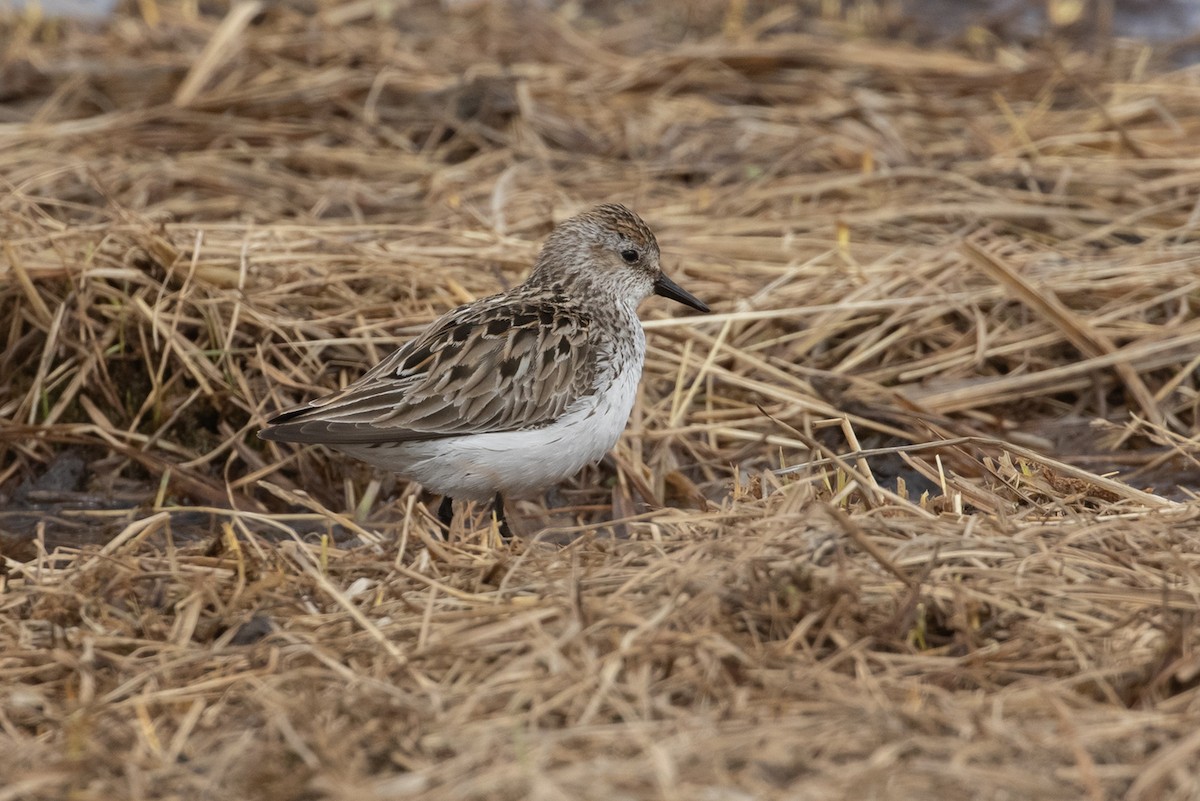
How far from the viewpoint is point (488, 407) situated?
16.4ft

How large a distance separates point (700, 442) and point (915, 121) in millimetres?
3756

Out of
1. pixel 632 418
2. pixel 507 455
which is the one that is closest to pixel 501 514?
pixel 507 455

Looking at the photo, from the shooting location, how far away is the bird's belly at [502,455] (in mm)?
4961

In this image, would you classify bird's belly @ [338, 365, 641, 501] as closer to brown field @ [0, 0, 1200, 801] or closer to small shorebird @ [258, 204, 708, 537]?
small shorebird @ [258, 204, 708, 537]

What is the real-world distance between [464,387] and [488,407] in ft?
0.34

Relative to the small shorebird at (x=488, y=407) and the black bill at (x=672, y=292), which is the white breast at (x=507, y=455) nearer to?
the small shorebird at (x=488, y=407)

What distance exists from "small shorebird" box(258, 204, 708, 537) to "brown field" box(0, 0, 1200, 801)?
1.09ft

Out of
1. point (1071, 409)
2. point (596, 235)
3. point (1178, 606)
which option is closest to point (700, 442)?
point (596, 235)

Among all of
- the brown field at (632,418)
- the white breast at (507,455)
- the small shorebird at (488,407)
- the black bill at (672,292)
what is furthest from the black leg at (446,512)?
the black bill at (672,292)

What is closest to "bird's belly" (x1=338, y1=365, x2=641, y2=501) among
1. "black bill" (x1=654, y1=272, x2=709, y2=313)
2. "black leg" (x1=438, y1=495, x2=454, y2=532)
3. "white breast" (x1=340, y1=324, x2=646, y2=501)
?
"white breast" (x1=340, y1=324, x2=646, y2=501)

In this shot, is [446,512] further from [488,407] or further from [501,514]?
[488,407]

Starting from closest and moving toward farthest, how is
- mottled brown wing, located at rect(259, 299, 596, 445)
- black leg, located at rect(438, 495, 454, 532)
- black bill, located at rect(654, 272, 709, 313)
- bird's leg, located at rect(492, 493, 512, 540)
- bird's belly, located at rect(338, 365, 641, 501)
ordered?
mottled brown wing, located at rect(259, 299, 596, 445) → bird's belly, located at rect(338, 365, 641, 501) → bird's leg, located at rect(492, 493, 512, 540) → black leg, located at rect(438, 495, 454, 532) → black bill, located at rect(654, 272, 709, 313)

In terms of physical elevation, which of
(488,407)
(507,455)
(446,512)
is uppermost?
(488,407)

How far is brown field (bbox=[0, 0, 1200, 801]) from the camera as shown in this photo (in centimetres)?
316
